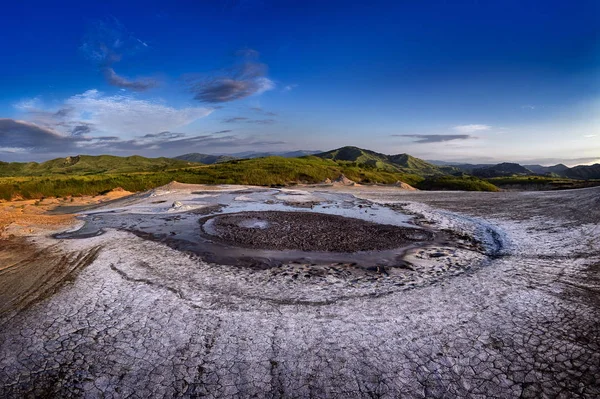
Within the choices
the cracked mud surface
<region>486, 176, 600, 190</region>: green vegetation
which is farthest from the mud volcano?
<region>486, 176, 600, 190</region>: green vegetation

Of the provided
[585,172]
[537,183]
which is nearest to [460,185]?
[537,183]

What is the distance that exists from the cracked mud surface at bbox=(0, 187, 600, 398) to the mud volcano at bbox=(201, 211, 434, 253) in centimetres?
263

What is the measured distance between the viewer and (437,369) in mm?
4953

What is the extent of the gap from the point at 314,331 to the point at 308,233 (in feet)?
29.0

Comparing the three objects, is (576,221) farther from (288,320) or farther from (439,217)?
(288,320)

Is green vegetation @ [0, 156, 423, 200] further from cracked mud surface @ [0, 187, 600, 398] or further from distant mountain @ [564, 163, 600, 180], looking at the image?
distant mountain @ [564, 163, 600, 180]

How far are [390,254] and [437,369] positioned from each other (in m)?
6.67

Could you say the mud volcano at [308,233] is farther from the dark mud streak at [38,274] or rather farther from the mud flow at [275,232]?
the dark mud streak at [38,274]

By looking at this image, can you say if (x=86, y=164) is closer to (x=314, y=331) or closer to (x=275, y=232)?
(x=275, y=232)

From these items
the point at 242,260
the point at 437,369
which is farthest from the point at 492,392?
the point at 242,260

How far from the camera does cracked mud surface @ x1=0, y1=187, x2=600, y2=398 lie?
4727 millimetres

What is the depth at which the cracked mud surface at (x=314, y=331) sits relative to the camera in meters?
4.73

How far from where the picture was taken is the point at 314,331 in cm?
611

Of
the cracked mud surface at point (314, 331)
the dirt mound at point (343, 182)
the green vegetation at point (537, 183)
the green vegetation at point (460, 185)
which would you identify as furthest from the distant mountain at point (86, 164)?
the cracked mud surface at point (314, 331)
